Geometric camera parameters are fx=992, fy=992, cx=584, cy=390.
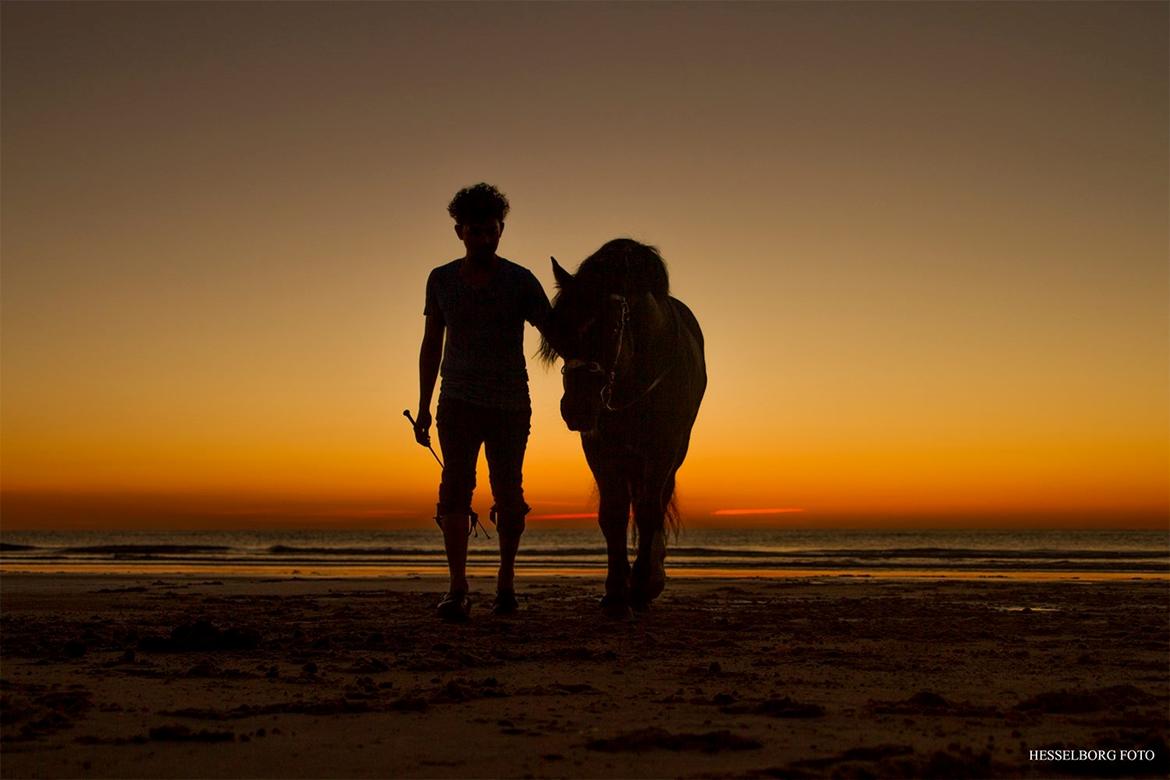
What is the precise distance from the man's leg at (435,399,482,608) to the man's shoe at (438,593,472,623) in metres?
0.20

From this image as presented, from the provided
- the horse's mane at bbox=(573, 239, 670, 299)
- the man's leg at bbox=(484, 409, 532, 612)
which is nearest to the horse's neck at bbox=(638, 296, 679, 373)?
the horse's mane at bbox=(573, 239, 670, 299)

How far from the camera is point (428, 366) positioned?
6098mm

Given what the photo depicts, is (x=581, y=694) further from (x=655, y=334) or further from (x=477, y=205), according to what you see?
(x=477, y=205)

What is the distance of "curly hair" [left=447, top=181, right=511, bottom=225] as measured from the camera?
5.86m

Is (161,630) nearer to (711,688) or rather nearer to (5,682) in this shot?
(5,682)

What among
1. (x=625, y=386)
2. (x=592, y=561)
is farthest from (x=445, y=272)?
(x=592, y=561)

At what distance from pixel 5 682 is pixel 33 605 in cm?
466

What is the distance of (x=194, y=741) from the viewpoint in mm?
2613

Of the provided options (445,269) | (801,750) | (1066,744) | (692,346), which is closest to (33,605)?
(445,269)

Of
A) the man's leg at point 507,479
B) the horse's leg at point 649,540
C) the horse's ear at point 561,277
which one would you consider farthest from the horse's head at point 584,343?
the horse's leg at point 649,540

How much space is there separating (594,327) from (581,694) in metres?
2.39

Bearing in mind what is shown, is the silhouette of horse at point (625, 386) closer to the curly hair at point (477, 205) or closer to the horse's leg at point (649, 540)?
the horse's leg at point (649, 540)

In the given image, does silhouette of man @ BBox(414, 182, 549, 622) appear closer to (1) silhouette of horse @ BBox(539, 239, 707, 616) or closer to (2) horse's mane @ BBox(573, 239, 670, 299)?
(1) silhouette of horse @ BBox(539, 239, 707, 616)

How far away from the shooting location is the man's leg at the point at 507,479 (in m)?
5.97
